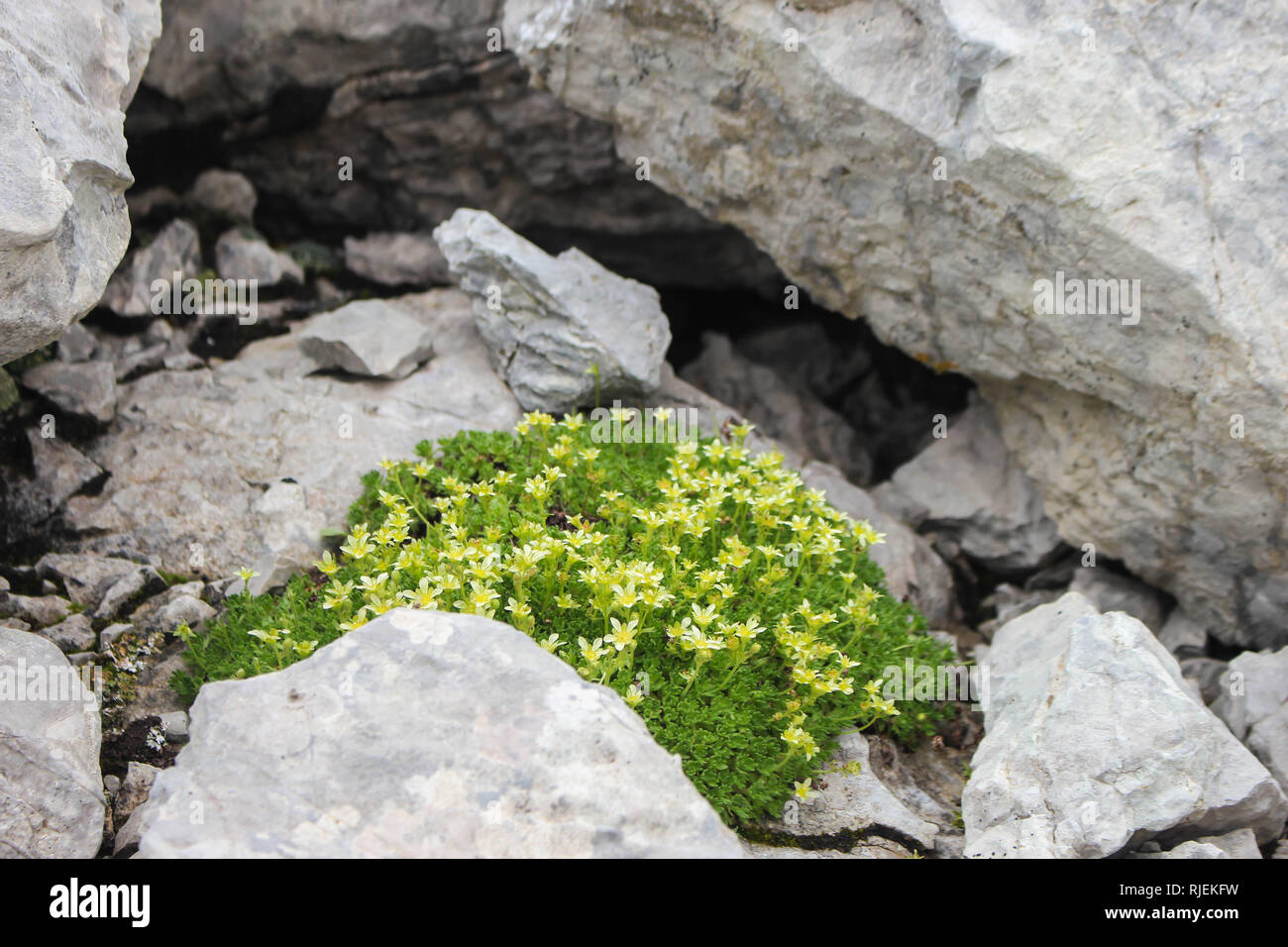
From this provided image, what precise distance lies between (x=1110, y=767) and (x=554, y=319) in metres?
5.99

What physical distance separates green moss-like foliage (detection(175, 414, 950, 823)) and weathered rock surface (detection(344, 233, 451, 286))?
400 centimetres

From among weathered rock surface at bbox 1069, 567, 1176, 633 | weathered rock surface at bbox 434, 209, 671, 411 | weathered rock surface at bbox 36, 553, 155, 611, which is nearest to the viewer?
weathered rock surface at bbox 36, 553, 155, 611

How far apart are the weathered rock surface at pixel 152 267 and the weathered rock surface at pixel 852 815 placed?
781cm

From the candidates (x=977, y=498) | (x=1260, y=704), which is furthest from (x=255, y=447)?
(x=1260, y=704)

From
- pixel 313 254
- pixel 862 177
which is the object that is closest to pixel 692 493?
pixel 862 177

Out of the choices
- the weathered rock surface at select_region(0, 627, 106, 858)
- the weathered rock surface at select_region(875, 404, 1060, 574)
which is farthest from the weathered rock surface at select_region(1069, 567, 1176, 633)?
the weathered rock surface at select_region(0, 627, 106, 858)

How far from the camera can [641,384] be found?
31.0ft

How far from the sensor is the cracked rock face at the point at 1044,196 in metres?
7.47

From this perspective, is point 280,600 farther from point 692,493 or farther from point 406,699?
point 692,493

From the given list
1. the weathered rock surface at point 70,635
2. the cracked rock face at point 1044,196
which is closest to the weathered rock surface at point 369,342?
the cracked rock face at point 1044,196

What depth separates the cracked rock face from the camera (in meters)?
7.47

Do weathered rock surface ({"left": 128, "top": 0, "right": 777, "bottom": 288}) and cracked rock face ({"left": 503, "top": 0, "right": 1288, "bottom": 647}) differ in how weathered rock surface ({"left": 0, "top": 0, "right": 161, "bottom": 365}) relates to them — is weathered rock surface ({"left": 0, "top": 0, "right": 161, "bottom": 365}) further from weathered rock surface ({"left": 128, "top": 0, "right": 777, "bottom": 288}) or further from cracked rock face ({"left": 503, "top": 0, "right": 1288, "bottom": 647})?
cracked rock face ({"left": 503, "top": 0, "right": 1288, "bottom": 647})

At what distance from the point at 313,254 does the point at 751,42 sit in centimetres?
587
